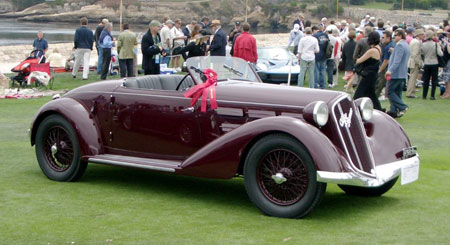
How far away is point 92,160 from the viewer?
8.41m

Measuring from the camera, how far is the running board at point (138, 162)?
792 cm

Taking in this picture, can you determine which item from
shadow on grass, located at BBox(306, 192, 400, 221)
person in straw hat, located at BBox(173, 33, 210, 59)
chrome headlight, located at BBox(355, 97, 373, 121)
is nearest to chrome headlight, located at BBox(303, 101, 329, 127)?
shadow on grass, located at BBox(306, 192, 400, 221)

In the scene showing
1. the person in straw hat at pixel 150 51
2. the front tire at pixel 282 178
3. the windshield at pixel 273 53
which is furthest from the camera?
the windshield at pixel 273 53

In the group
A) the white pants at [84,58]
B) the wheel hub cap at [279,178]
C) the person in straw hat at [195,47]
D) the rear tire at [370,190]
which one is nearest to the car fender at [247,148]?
the wheel hub cap at [279,178]

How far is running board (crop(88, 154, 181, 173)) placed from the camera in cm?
792

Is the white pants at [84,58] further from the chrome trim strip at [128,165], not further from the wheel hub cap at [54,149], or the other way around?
the chrome trim strip at [128,165]

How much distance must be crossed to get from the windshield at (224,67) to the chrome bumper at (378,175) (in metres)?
2.17

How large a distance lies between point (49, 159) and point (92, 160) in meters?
0.76

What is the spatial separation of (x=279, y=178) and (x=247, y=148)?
1.73ft

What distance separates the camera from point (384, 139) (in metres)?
7.96

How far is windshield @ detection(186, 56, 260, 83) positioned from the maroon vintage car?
0.05 ft

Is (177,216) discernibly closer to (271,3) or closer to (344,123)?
(344,123)

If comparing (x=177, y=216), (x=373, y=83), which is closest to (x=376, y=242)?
(x=177, y=216)

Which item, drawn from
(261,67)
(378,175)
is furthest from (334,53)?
(378,175)
